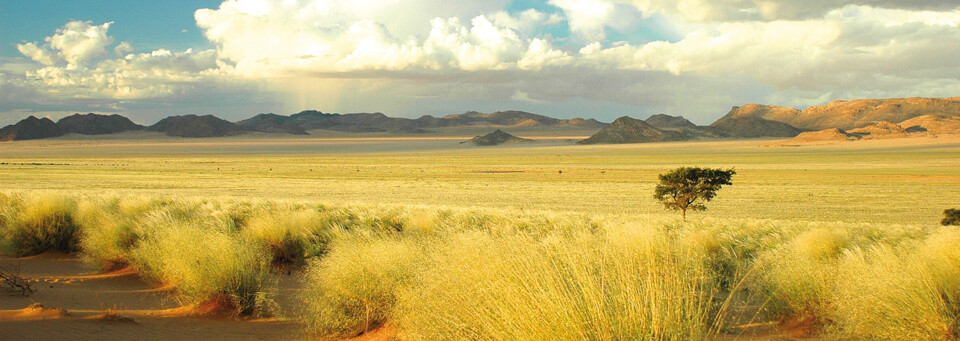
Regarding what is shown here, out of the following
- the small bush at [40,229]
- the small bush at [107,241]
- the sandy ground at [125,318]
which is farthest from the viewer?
the small bush at [40,229]

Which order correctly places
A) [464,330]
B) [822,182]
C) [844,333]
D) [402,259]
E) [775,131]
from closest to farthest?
[464,330] → [844,333] → [402,259] → [822,182] → [775,131]

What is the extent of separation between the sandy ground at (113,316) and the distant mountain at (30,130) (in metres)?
206

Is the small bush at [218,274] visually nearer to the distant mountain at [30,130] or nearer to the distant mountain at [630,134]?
the distant mountain at [630,134]

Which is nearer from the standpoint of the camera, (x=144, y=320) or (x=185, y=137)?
(x=144, y=320)

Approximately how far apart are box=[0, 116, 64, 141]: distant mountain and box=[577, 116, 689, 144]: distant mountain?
153m

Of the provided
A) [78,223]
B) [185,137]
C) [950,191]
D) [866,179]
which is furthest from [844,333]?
[185,137]

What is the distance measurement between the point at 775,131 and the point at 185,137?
17659 cm

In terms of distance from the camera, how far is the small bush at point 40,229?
13484 millimetres

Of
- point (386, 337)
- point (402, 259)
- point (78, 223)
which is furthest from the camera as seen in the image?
point (78, 223)

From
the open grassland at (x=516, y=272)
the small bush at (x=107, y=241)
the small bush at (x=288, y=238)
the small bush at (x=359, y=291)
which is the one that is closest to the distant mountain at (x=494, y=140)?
the open grassland at (x=516, y=272)

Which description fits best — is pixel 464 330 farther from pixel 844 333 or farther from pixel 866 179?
pixel 866 179

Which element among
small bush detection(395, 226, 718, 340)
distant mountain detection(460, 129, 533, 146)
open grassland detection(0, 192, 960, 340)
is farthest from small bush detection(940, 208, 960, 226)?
distant mountain detection(460, 129, 533, 146)

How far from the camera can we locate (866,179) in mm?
44656

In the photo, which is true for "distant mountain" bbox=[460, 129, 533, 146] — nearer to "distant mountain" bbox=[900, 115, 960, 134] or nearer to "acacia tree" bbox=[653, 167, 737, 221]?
"distant mountain" bbox=[900, 115, 960, 134]
